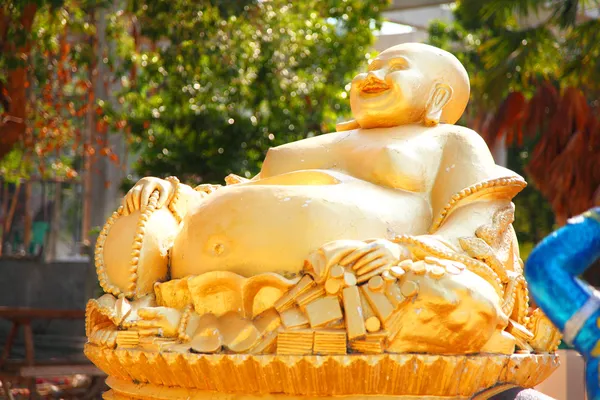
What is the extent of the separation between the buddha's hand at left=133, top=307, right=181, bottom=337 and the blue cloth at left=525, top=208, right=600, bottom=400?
4.92 ft

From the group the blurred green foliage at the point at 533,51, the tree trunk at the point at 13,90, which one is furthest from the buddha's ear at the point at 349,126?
the blurred green foliage at the point at 533,51

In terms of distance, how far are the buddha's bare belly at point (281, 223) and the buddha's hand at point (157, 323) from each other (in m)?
0.19

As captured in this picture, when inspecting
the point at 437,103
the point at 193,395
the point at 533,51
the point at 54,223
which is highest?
the point at 437,103

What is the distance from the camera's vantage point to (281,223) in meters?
3.11

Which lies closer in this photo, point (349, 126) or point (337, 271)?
point (337, 271)

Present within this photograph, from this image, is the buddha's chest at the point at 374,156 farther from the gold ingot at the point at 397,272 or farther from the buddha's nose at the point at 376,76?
the gold ingot at the point at 397,272

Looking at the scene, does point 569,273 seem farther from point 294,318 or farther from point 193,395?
point 193,395

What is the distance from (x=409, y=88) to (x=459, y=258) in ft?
2.64

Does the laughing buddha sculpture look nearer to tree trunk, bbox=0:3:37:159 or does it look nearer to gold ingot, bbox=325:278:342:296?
gold ingot, bbox=325:278:342:296

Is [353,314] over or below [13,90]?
over

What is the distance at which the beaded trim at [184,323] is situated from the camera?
3068 mm

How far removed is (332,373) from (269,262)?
43 centimetres

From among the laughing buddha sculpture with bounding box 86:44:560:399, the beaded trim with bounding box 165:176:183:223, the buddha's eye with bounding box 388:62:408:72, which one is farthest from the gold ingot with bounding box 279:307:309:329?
the buddha's eye with bounding box 388:62:408:72

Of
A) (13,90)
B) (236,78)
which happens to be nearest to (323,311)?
(13,90)
